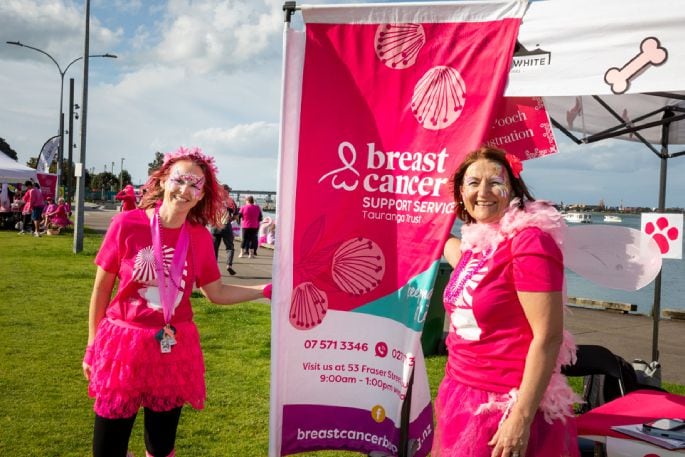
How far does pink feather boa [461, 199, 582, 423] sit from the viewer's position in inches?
77.7

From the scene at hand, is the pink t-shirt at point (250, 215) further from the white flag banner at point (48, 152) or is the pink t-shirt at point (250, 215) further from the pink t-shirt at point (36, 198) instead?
the white flag banner at point (48, 152)

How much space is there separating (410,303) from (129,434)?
135 cm

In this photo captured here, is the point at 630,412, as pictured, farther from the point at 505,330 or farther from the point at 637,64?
the point at 637,64

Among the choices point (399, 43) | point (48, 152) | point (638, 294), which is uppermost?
point (48, 152)

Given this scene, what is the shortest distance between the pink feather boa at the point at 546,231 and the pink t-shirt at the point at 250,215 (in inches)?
515

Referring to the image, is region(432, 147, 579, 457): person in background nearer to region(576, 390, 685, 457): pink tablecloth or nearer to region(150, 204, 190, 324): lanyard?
region(576, 390, 685, 457): pink tablecloth

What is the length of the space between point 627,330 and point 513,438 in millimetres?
7912

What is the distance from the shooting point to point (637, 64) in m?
2.52

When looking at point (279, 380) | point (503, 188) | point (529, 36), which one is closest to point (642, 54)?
point (529, 36)

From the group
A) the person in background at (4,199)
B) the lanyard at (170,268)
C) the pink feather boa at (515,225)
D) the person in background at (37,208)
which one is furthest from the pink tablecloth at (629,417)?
the person in background at (4,199)

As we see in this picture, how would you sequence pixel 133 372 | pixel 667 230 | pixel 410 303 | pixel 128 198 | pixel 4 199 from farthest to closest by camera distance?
pixel 4 199 < pixel 667 230 < pixel 128 198 < pixel 410 303 < pixel 133 372

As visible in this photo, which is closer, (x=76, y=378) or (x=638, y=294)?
(x=76, y=378)

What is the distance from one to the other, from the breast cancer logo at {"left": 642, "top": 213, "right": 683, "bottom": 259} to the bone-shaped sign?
8.60ft

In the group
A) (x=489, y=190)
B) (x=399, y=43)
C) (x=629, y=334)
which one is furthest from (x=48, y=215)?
(x=489, y=190)
